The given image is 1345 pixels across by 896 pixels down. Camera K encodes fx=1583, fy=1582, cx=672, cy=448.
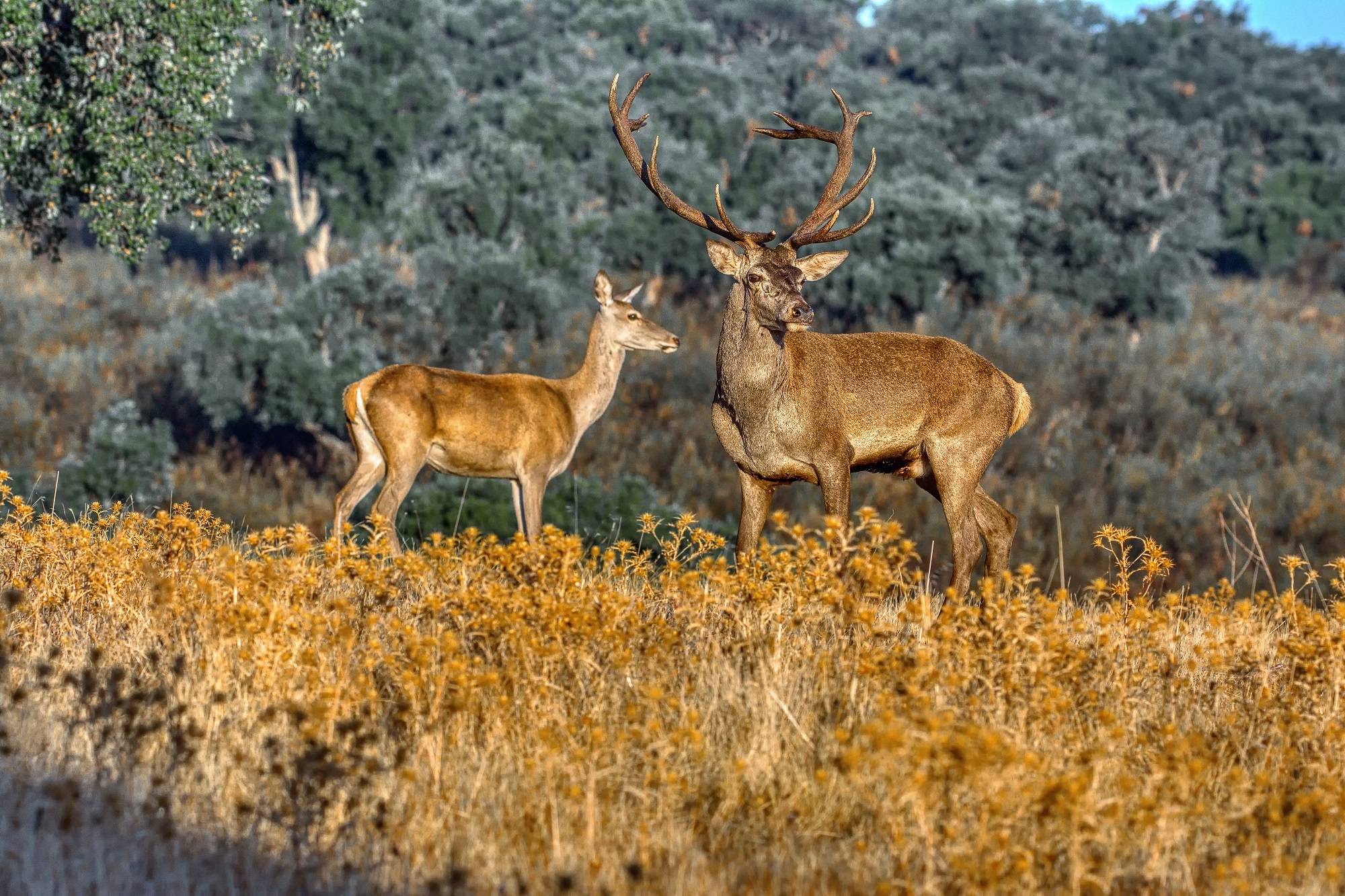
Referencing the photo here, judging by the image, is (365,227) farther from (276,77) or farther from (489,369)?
(276,77)

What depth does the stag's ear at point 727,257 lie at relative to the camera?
25.5 ft

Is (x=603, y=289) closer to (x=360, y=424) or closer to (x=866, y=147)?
(x=360, y=424)

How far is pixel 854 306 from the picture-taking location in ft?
91.9

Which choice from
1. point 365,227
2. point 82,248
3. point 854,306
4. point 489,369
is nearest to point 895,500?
point 489,369

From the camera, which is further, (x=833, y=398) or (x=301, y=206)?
(x=301, y=206)

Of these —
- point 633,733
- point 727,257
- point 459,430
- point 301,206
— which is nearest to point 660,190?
point 727,257

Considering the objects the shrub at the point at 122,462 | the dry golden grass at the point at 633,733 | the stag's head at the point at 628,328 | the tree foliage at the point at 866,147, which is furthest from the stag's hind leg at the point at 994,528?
the tree foliage at the point at 866,147

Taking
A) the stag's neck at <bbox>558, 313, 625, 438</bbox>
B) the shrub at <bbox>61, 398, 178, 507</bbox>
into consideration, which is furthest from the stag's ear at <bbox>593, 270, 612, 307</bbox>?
the shrub at <bbox>61, 398, 178, 507</bbox>

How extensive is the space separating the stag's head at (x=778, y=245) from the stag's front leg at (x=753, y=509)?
73 centimetres

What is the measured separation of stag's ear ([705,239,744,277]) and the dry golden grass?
2.02 metres

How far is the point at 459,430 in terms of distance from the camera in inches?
367

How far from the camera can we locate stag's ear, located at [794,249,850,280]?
7867 mm

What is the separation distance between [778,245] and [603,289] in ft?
10.8

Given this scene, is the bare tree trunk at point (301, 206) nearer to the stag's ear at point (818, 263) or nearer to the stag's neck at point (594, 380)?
the stag's neck at point (594, 380)
